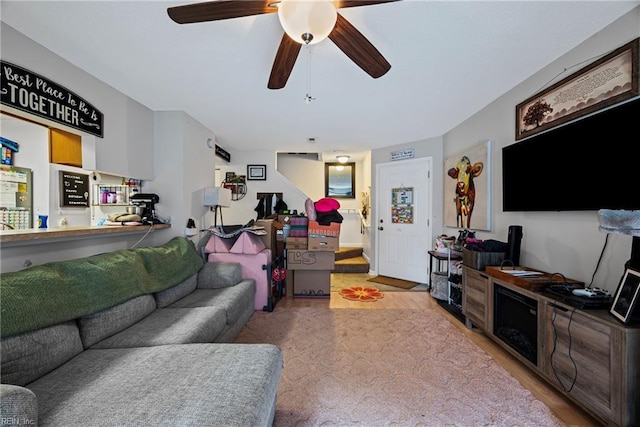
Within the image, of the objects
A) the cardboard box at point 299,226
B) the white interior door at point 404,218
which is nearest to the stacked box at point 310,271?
the cardboard box at point 299,226

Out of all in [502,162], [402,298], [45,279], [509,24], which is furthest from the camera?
[402,298]

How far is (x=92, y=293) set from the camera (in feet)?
5.20

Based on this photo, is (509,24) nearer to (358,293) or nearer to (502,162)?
(502,162)

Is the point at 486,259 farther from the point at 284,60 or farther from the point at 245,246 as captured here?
the point at 245,246

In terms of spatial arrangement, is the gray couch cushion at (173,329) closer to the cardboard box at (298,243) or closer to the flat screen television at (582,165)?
the cardboard box at (298,243)

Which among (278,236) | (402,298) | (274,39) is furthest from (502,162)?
(278,236)

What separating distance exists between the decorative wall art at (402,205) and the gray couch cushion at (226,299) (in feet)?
9.35

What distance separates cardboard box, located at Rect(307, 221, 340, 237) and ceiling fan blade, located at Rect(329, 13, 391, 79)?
211 cm

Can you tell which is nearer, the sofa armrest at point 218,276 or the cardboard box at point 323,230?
the sofa armrest at point 218,276

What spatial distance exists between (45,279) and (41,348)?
350mm

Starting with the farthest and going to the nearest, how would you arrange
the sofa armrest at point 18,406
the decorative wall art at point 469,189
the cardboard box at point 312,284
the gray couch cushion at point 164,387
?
1. the cardboard box at point 312,284
2. the decorative wall art at point 469,189
3. the gray couch cushion at point 164,387
4. the sofa armrest at point 18,406

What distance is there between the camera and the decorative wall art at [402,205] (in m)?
4.42

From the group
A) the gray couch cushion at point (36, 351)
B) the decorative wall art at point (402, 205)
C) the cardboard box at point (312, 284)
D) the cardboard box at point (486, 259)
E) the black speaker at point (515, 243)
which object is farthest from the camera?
the decorative wall art at point (402, 205)

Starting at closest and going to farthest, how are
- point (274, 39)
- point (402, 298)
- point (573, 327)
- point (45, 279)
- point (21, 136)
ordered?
point (45, 279), point (573, 327), point (274, 39), point (21, 136), point (402, 298)
